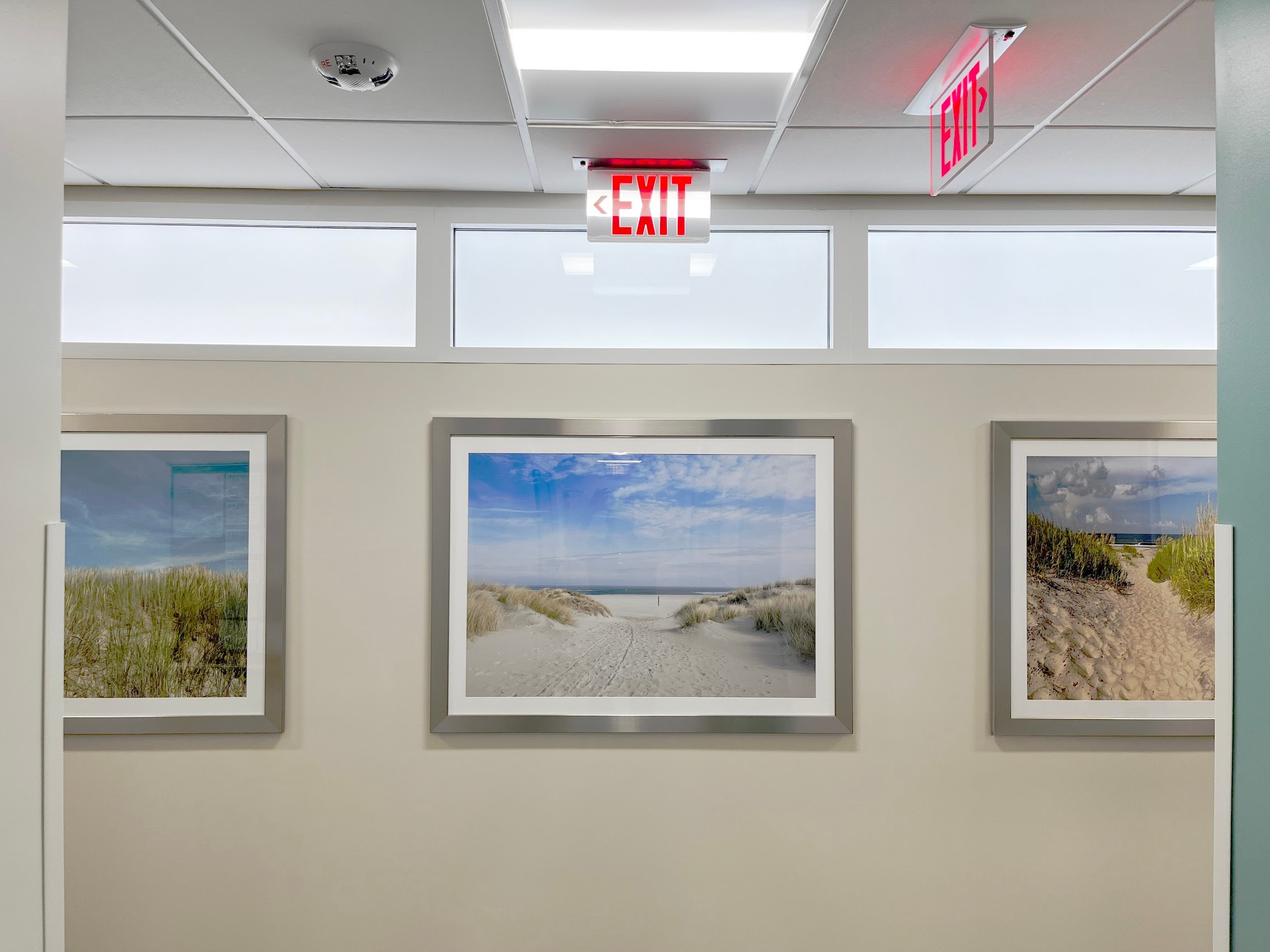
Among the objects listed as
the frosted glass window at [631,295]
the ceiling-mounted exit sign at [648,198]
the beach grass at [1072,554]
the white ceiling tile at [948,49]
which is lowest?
the beach grass at [1072,554]

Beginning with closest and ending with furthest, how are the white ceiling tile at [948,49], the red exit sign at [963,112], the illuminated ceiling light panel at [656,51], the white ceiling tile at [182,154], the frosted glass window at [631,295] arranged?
1. the white ceiling tile at [948,49]
2. the red exit sign at [963,112]
3. the illuminated ceiling light panel at [656,51]
4. the white ceiling tile at [182,154]
5. the frosted glass window at [631,295]

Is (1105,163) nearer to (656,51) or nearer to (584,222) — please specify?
(656,51)

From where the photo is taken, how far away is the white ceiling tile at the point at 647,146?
72.7 inches

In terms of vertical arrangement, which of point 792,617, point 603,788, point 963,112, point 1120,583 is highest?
point 963,112

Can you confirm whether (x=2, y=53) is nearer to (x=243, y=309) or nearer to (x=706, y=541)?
(x=243, y=309)

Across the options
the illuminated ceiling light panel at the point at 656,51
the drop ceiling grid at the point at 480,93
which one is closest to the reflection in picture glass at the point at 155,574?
the drop ceiling grid at the point at 480,93

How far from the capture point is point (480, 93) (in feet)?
5.42

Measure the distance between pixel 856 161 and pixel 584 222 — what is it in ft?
2.57

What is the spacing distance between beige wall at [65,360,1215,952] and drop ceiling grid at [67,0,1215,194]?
0.56 m

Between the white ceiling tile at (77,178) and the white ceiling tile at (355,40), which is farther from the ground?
the white ceiling tile at (77,178)

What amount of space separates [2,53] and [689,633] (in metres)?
1.83

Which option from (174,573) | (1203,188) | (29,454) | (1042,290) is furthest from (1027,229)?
(174,573)

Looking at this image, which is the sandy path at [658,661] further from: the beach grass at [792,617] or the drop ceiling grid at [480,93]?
the drop ceiling grid at [480,93]

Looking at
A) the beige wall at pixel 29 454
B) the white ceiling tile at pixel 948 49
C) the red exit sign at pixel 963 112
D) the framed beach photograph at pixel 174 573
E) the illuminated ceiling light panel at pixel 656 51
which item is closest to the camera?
the beige wall at pixel 29 454
